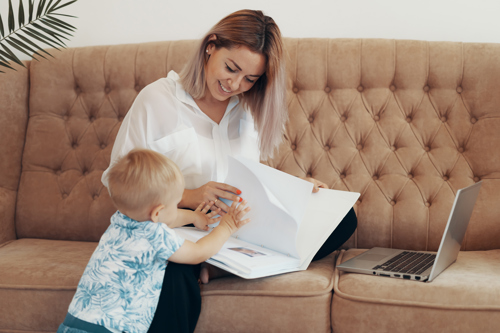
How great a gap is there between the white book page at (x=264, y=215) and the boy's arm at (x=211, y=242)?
1.4 inches

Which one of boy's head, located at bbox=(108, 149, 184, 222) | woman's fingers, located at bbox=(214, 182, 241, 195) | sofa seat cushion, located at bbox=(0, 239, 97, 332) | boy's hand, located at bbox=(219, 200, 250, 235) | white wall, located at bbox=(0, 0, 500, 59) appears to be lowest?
sofa seat cushion, located at bbox=(0, 239, 97, 332)

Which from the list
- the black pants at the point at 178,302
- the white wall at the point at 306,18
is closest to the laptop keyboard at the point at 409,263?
the black pants at the point at 178,302

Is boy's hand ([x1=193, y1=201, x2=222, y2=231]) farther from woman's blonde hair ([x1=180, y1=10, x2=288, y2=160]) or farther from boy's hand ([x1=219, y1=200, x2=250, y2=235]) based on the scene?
woman's blonde hair ([x1=180, y1=10, x2=288, y2=160])

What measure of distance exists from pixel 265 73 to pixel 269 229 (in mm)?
601

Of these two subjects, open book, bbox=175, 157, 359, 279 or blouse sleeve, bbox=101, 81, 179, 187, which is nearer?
open book, bbox=175, 157, 359, 279

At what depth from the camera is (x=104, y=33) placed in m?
2.49

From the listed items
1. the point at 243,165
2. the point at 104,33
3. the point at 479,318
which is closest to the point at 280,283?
the point at 243,165

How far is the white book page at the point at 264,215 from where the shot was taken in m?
1.41

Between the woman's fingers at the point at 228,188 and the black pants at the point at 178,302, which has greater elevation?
the woman's fingers at the point at 228,188

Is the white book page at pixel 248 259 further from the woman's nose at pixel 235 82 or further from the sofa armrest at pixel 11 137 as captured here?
the sofa armrest at pixel 11 137

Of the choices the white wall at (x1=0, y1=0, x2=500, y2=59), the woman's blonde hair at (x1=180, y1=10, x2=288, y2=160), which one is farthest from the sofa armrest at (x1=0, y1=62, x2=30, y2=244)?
the woman's blonde hair at (x1=180, y1=10, x2=288, y2=160)

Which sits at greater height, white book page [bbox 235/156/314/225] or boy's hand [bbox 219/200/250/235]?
white book page [bbox 235/156/314/225]

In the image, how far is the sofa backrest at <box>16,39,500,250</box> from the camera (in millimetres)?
1917

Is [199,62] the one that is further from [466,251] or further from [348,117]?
[466,251]
